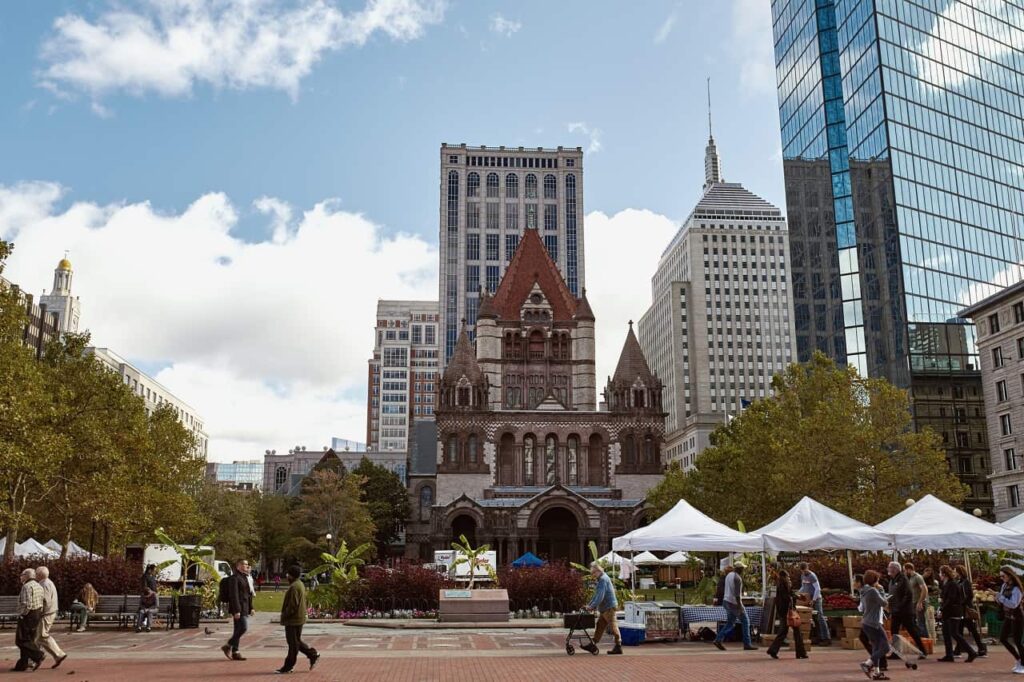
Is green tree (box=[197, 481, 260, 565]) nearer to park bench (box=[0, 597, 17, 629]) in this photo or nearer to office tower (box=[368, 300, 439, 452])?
park bench (box=[0, 597, 17, 629])

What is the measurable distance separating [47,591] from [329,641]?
7.98 metres

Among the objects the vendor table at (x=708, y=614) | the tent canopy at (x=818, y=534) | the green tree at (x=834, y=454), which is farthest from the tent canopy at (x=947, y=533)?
the green tree at (x=834, y=454)

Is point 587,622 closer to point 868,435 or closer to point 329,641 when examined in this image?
point 329,641

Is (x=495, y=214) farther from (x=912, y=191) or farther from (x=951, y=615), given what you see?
(x=951, y=615)

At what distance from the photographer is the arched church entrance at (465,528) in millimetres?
72188

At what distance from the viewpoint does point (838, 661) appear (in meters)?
18.5

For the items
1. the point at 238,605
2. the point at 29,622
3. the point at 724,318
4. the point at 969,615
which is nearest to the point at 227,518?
the point at 238,605

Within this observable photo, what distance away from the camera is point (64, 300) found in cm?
12000

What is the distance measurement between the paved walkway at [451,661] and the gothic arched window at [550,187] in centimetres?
12884

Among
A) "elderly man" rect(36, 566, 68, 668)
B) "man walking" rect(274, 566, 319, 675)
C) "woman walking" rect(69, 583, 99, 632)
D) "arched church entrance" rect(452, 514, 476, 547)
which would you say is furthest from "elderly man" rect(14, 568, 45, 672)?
"arched church entrance" rect(452, 514, 476, 547)

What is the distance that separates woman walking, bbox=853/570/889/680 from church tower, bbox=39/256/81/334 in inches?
4720

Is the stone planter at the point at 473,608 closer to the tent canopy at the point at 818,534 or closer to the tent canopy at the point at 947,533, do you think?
the tent canopy at the point at 818,534

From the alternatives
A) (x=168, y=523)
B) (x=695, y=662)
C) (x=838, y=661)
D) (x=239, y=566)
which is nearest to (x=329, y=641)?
(x=239, y=566)

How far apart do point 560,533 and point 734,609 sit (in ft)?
172
